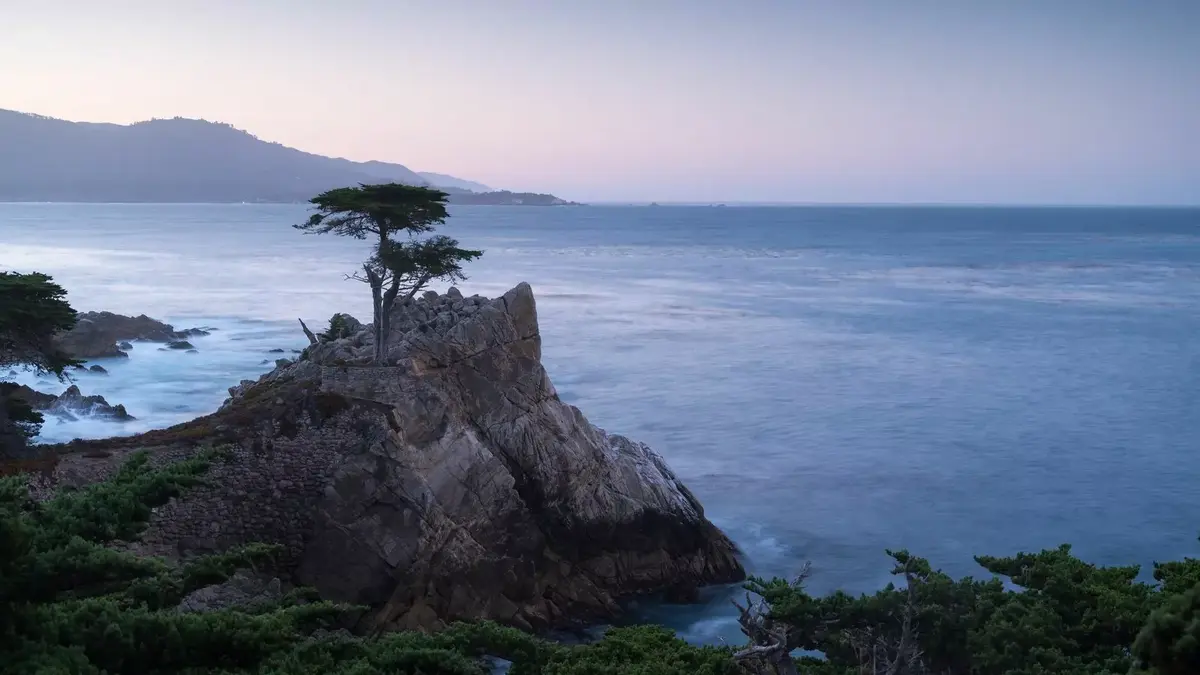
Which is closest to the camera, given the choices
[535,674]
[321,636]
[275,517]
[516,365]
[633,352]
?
[535,674]

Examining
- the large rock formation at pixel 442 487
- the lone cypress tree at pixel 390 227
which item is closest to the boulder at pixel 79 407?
the large rock formation at pixel 442 487

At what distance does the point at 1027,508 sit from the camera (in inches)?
985

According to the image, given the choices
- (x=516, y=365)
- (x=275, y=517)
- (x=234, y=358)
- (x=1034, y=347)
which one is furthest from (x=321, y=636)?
(x=1034, y=347)

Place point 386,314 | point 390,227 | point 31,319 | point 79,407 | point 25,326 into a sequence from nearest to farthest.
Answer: point 31,319 < point 25,326 < point 386,314 < point 390,227 < point 79,407

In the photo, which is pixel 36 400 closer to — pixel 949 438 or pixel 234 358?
pixel 234 358

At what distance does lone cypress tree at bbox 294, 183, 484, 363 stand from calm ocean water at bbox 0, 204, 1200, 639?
8857 millimetres

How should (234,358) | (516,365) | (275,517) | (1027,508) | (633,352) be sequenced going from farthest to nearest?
(633,352), (234,358), (1027,508), (516,365), (275,517)

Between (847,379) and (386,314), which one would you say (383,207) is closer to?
(386,314)

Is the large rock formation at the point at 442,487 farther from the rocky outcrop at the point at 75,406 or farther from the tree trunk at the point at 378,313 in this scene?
the rocky outcrop at the point at 75,406

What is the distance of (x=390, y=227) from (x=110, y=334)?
27.4m

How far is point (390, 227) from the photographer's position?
21547 millimetres

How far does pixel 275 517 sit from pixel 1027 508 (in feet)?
61.4

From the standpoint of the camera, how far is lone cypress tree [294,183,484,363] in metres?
20.9

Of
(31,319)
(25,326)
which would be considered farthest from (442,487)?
(25,326)
